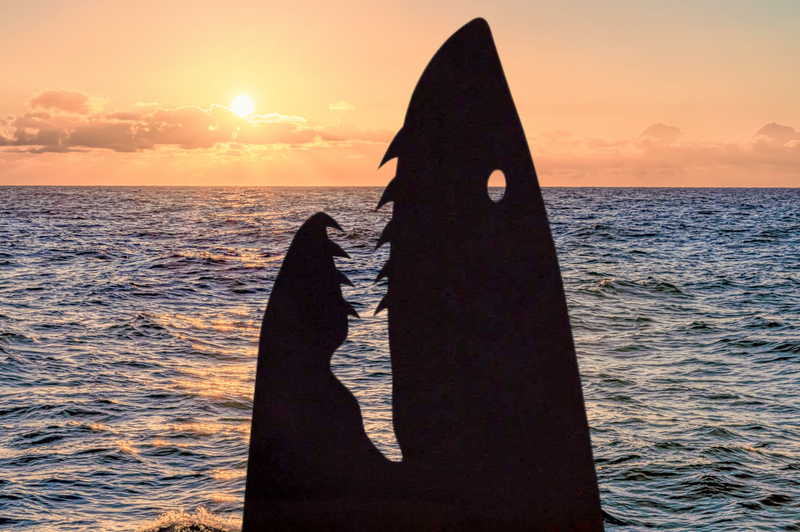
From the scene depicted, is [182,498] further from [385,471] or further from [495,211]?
[495,211]

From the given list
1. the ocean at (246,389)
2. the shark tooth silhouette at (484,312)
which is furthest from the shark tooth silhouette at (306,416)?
the ocean at (246,389)

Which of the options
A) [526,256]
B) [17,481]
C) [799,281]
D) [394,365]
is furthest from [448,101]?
[799,281]

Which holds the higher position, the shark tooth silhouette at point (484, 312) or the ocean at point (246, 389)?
the shark tooth silhouette at point (484, 312)

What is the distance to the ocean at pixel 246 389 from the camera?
23.6 ft

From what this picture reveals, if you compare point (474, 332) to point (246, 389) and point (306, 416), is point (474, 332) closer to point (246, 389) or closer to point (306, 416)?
point (306, 416)

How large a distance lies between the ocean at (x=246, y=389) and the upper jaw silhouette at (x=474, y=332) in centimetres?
270

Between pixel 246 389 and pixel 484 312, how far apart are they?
6981mm

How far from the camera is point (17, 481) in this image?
7.42m

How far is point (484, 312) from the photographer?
14.9 ft

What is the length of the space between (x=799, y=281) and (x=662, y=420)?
14078 mm

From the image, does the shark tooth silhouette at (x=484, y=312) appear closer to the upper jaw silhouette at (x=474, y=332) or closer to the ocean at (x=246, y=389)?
the upper jaw silhouette at (x=474, y=332)

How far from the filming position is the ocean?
7.19 meters

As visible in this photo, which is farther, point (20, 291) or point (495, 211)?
point (20, 291)

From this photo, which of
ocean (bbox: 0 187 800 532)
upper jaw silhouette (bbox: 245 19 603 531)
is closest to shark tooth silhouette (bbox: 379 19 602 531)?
upper jaw silhouette (bbox: 245 19 603 531)
